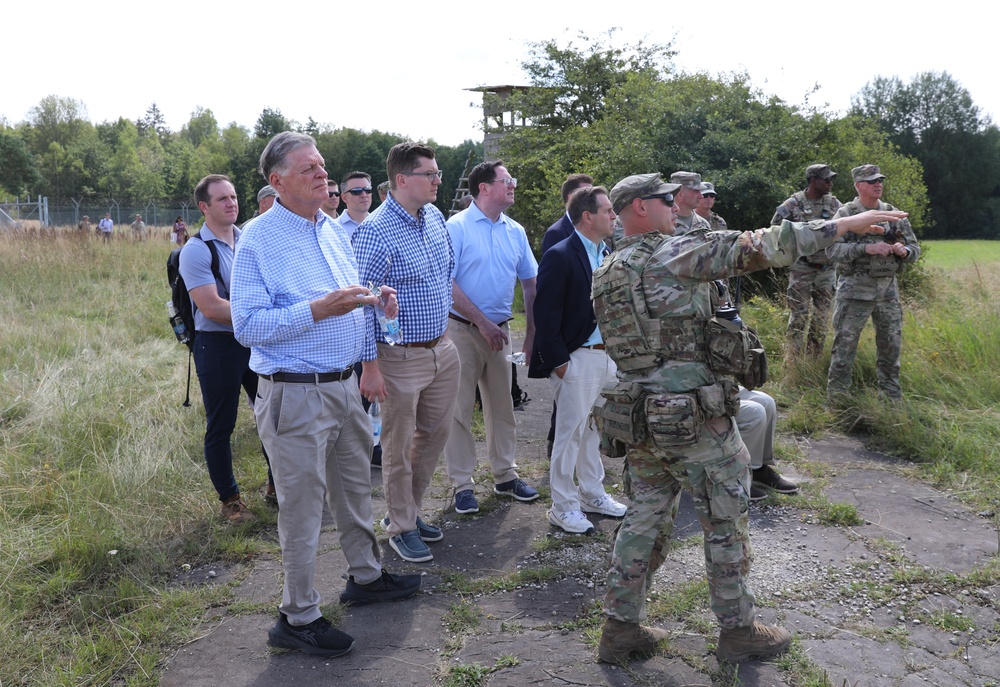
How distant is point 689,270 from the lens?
9.71 ft

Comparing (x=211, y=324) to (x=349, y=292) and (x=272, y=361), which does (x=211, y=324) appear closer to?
(x=272, y=361)

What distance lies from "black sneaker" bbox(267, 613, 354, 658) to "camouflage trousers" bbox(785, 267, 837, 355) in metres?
6.08

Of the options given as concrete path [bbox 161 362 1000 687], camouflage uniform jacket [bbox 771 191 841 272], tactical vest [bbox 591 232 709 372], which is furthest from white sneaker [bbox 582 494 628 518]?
camouflage uniform jacket [bbox 771 191 841 272]

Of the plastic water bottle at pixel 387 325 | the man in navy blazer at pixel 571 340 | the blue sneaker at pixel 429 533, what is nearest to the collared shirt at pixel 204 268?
the plastic water bottle at pixel 387 325

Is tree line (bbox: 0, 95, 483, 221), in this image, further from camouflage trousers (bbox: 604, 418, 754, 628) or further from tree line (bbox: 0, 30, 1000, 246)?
camouflage trousers (bbox: 604, 418, 754, 628)

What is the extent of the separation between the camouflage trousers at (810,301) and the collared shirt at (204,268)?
573 cm

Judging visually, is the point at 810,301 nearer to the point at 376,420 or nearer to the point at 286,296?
the point at 376,420

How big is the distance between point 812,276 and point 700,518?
5.83 meters

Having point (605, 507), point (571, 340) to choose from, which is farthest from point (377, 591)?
point (571, 340)

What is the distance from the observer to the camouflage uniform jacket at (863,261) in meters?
6.76

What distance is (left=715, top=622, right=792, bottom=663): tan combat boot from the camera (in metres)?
3.20

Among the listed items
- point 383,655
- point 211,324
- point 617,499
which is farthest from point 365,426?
point 617,499

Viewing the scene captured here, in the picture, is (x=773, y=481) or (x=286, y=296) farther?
(x=773, y=481)

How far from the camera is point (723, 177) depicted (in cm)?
1154
